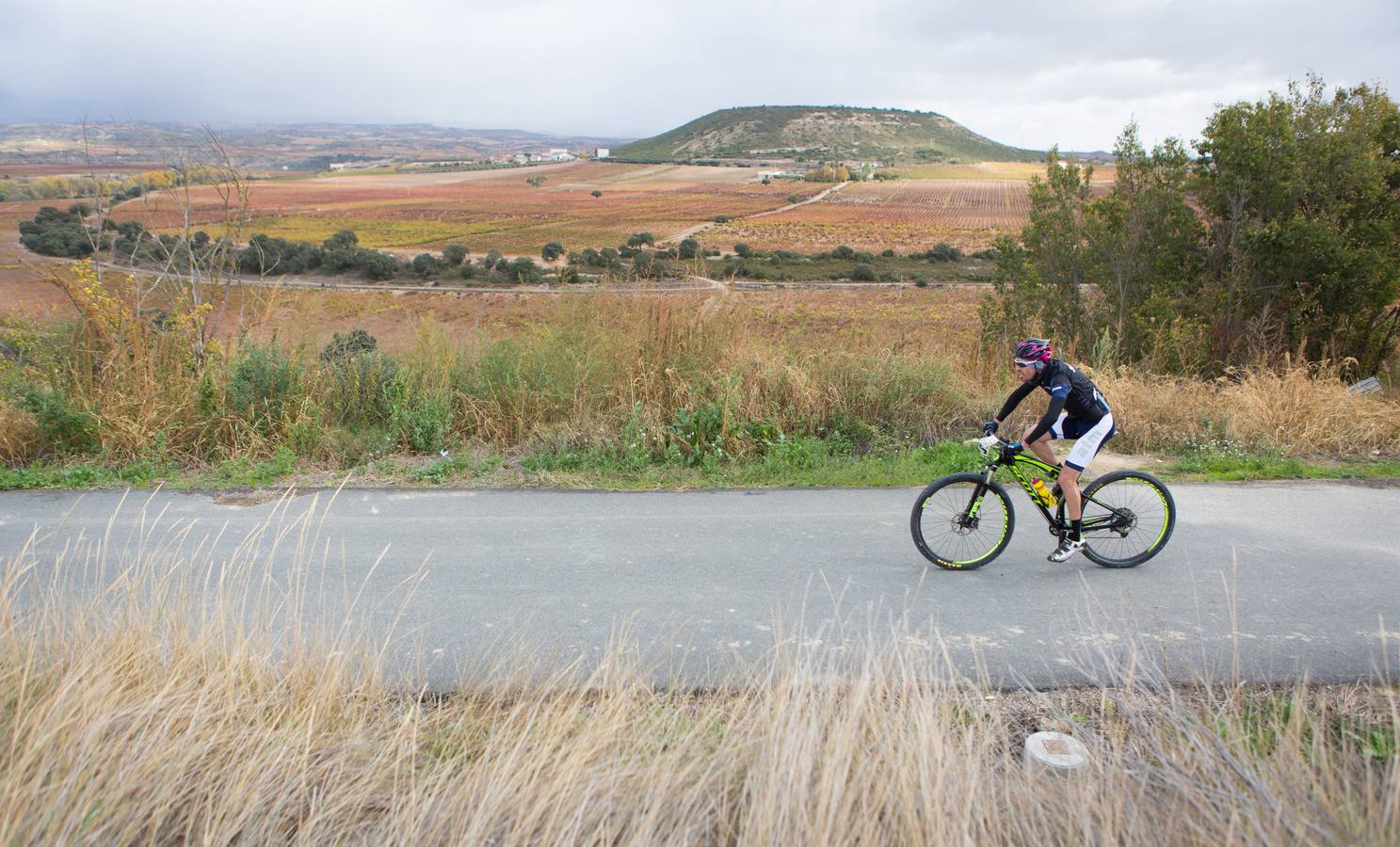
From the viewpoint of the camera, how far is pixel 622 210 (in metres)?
69.4

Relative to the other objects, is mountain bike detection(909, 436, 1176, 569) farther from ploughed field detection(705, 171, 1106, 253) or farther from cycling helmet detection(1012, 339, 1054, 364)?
ploughed field detection(705, 171, 1106, 253)

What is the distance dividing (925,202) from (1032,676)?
3293 inches

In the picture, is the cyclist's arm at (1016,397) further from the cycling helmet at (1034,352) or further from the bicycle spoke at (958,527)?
the bicycle spoke at (958,527)

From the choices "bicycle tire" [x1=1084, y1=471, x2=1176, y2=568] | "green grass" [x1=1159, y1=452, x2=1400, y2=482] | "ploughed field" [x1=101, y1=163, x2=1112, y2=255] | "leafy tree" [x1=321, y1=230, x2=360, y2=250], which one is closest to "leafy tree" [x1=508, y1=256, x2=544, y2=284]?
"ploughed field" [x1=101, y1=163, x2=1112, y2=255]

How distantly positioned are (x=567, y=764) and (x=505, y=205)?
76032mm

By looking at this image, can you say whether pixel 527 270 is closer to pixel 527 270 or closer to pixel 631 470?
pixel 527 270

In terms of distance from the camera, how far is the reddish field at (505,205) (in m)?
54.8

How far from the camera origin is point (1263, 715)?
3898 millimetres

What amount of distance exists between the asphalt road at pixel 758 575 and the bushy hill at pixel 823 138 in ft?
427

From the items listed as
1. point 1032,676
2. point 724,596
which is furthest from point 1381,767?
point 724,596

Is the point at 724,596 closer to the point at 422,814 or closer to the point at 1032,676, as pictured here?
the point at 1032,676

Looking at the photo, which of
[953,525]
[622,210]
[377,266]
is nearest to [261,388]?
[953,525]

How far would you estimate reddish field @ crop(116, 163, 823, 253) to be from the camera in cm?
5475

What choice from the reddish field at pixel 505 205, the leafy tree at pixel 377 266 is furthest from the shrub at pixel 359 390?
the leafy tree at pixel 377 266
